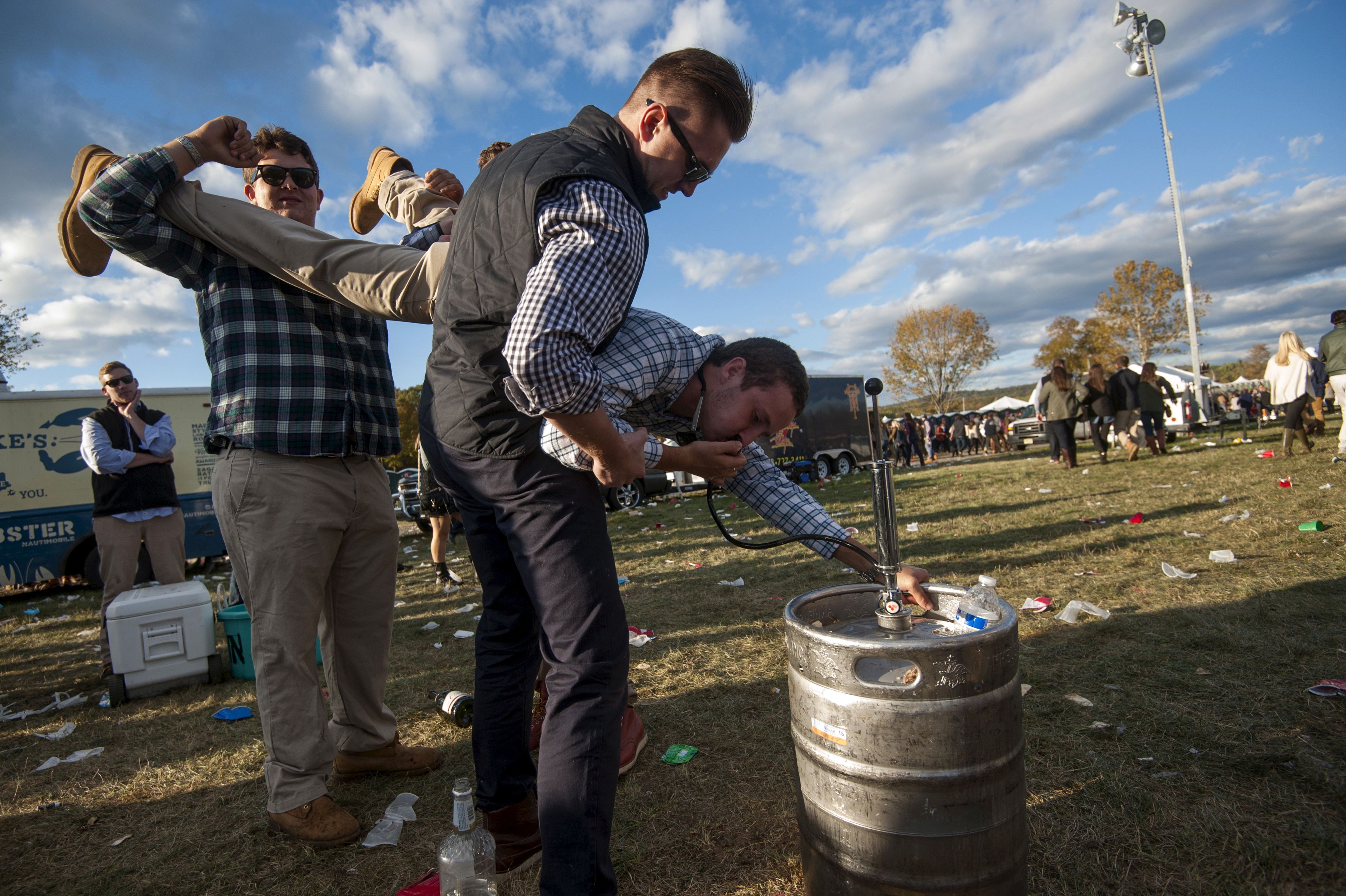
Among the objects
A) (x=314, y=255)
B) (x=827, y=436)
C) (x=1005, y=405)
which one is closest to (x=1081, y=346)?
(x=1005, y=405)

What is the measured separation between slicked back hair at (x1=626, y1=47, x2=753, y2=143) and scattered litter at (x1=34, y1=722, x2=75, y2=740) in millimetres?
4316

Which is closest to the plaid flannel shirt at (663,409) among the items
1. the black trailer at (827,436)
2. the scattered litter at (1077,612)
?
the scattered litter at (1077,612)

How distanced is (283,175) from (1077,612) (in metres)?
4.57

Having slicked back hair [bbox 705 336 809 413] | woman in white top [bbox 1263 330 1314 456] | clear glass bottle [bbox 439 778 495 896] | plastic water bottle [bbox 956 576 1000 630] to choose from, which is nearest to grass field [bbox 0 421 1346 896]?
clear glass bottle [bbox 439 778 495 896]

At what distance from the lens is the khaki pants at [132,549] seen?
15.3ft

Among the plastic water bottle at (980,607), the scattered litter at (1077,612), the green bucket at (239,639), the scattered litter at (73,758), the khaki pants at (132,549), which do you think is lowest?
the scattered litter at (1077,612)

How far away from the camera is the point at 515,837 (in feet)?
6.63

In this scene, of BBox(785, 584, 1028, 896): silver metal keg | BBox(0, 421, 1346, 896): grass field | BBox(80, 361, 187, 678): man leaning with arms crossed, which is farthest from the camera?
BBox(80, 361, 187, 678): man leaning with arms crossed

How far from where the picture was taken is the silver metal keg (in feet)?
4.79

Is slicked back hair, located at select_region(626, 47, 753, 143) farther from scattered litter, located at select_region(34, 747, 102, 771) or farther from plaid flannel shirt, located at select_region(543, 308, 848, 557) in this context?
scattered litter, located at select_region(34, 747, 102, 771)

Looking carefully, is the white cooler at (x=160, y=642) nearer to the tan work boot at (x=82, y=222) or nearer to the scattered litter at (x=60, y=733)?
the scattered litter at (x=60, y=733)

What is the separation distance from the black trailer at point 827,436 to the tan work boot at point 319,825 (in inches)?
576

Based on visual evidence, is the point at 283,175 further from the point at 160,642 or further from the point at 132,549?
the point at 132,549

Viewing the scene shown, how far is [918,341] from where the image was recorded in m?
52.5
